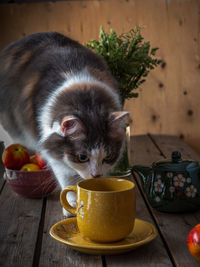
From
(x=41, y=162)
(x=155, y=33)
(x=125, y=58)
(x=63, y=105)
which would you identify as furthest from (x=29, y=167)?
(x=155, y=33)

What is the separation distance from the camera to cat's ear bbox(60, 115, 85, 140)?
1050mm

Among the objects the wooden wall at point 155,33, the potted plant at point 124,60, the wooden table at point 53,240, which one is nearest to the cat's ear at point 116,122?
the wooden table at point 53,240

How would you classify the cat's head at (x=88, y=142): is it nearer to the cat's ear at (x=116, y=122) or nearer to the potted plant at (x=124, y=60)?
the cat's ear at (x=116, y=122)

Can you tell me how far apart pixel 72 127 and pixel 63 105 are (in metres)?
0.16

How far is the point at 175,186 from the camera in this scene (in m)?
1.07

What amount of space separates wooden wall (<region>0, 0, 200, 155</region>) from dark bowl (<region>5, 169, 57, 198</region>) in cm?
173

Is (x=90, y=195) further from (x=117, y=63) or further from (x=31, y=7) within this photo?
(x=31, y=7)

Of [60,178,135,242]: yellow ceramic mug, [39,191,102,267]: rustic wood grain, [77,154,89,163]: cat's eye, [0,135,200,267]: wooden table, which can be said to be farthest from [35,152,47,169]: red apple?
[60,178,135,242]: yellow ceramic mug

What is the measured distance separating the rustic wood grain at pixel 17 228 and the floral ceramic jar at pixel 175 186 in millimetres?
360

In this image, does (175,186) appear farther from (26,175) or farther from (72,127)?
(26,175)

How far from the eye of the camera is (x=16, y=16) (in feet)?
8.88

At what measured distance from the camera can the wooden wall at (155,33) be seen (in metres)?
2.73

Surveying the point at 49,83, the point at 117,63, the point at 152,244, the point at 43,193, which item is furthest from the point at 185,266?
the point at 117,63

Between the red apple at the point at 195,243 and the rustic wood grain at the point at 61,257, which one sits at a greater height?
the red apple at the point at 195,243
